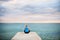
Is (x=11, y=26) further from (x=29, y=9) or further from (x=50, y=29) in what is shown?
(x=50, y=29)

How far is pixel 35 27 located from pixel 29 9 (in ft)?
1.92

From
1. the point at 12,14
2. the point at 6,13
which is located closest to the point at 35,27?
the point at 12,14

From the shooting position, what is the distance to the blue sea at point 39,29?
116 inches

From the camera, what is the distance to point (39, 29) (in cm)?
295

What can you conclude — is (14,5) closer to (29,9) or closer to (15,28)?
(29,9)

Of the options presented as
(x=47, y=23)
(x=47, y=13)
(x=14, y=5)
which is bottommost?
(x=47, y=23)

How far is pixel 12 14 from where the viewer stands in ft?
9.73

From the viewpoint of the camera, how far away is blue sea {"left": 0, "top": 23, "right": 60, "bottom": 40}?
9.65 feet

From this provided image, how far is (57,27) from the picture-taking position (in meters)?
2.96

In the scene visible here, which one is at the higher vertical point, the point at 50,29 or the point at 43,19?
the point at 43,19

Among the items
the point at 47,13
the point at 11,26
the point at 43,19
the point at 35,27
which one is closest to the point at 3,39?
the point at 11,26

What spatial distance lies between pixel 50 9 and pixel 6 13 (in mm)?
1371

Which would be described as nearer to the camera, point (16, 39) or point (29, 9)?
point (16, 39)

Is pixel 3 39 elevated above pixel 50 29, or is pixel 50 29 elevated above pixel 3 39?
pixel 50 29
